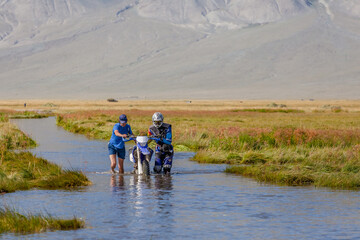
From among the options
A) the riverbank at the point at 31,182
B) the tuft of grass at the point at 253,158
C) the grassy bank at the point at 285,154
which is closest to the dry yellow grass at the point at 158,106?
the grassy bank at the point at 285,154

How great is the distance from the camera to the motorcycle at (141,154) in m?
20.2

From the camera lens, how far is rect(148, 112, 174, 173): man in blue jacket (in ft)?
68.4

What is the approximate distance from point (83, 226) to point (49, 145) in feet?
73.5

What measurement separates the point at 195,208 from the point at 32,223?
3950 millimetres

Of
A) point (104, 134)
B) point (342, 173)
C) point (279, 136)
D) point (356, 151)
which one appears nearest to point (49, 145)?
point (104, 134)

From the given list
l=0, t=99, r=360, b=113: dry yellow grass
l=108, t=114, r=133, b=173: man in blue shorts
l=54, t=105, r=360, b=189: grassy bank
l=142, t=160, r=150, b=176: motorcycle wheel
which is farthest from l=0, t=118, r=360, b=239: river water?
l=0, t=99, r=360, b=113: dry yellow grass

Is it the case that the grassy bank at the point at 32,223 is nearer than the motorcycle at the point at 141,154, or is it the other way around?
the grassy bank at the point at 32,223

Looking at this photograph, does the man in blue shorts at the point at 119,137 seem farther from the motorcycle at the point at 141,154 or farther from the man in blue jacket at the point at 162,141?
the man in blue jacket at the point at 162,141

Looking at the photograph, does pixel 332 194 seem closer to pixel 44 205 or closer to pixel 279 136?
pixel 44 205

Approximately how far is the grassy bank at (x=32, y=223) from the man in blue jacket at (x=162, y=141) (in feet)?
23.0

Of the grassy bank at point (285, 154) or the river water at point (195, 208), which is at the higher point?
the grassy bank at point (285, 154)

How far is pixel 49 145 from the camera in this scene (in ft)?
117

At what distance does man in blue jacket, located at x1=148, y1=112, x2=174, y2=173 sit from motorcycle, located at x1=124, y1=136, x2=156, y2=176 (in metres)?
0.35

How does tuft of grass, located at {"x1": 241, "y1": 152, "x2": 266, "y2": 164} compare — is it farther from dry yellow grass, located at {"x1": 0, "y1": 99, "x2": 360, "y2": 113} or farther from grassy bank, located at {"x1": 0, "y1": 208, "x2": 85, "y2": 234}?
dry yellow grass, located at {"x1": 0, "y1": 99, "x2": 360, "y2": 113}
